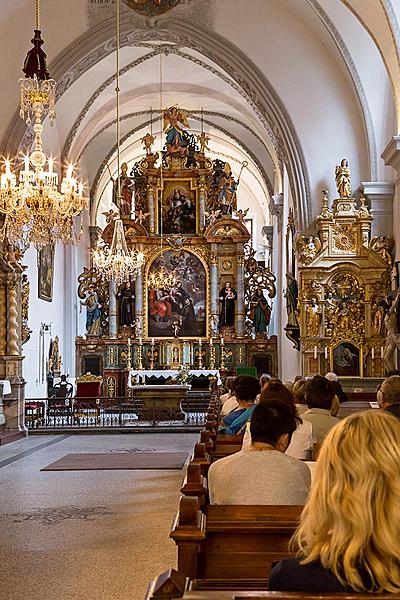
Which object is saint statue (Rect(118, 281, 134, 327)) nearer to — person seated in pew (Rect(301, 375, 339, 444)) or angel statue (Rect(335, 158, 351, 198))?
angel statue (Rect(335, 158, 351, 198))

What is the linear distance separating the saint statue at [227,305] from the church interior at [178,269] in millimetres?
75

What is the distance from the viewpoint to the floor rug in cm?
1162

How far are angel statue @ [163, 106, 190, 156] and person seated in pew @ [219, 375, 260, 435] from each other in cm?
1969

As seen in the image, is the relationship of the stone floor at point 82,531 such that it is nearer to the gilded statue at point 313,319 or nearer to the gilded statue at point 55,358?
the gilded statue at point 313,319

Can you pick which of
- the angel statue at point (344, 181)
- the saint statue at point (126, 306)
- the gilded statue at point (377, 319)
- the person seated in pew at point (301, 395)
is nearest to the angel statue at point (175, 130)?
the saint statue at point (126, 306)

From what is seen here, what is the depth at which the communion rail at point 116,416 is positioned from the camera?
18031mm

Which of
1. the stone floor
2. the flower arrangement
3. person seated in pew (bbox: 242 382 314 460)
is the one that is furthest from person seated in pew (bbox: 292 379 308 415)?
the flower arrangement

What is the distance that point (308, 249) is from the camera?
17.3 metres

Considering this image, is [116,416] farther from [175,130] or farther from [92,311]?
[175,130]

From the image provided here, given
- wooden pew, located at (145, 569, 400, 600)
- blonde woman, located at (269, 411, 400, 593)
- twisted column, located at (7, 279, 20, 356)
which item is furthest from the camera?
twisted column, located at (7, 279, 20, 356)

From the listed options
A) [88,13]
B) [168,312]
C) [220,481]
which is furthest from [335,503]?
[168,312]

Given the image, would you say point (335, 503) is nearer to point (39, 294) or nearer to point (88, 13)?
point (88, 13)

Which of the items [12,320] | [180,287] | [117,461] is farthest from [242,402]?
[180,287]

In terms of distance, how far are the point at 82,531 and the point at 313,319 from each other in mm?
10722
